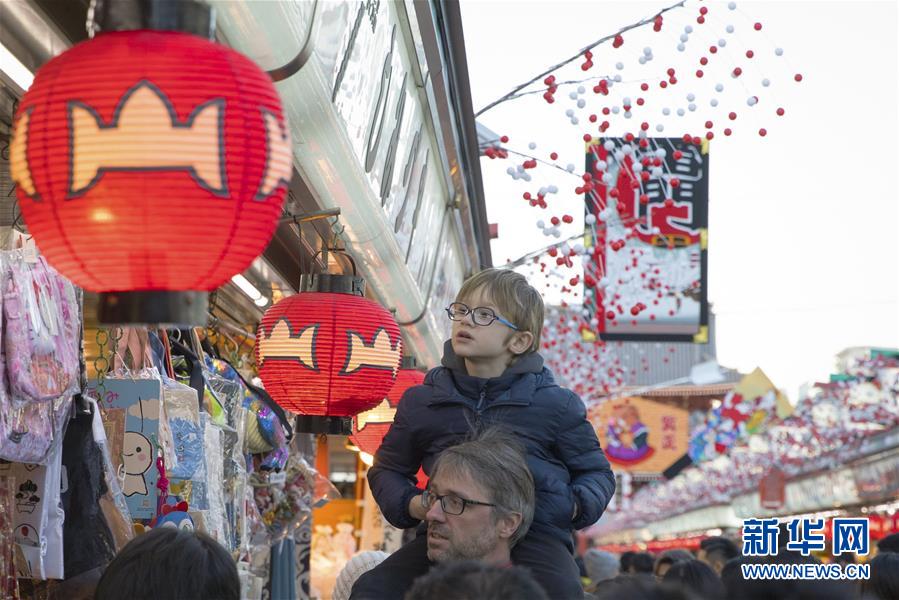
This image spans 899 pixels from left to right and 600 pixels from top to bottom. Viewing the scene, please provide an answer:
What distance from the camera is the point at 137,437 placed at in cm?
470

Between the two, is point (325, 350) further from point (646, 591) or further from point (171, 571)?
point (646, 591)

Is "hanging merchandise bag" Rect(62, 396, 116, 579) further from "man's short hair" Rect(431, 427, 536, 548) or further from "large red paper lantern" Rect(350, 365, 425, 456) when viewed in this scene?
"large red paper lantern" Rect(350, 365, 425, 456)

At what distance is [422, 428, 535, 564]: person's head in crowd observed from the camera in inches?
133

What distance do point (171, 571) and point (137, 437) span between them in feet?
6.71

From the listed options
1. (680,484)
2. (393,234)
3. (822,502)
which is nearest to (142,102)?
(393,234)

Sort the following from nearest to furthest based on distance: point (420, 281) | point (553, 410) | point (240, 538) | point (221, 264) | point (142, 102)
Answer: point (142, 102) → point (221, 264) → point (553, 410) → point (240, 538) → point (420, 281)

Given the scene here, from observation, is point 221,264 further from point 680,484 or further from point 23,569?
point 680,484

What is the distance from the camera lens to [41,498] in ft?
13.0

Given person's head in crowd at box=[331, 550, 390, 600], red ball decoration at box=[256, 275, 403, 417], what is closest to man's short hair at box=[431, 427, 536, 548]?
red ball decoration at box=[256, 275, 403, 417]

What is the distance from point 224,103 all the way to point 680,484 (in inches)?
1845

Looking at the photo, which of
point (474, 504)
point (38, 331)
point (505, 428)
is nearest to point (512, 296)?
point (505, 428)

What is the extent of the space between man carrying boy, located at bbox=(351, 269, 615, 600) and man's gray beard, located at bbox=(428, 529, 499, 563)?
256 millimetres

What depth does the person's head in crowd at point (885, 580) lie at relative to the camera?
4812 mm

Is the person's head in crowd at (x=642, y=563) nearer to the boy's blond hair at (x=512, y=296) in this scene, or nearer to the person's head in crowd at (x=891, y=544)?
the person's head in crowd at (x=891, y=544)
